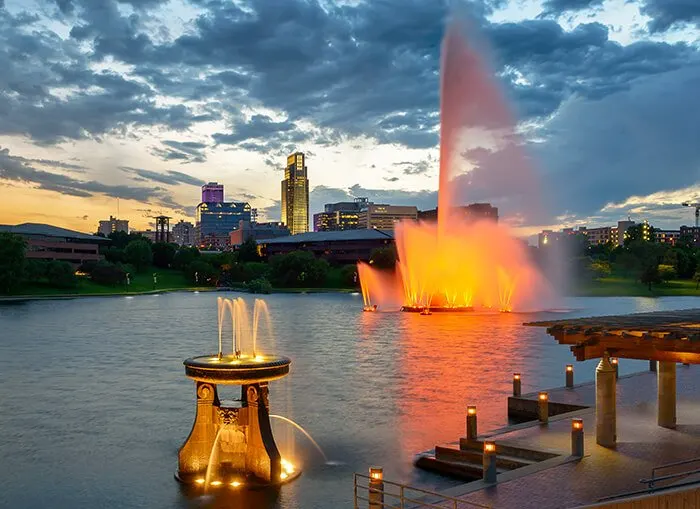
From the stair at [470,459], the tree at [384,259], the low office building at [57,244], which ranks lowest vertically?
the stair at [470,459]

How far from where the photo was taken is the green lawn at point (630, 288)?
461ft

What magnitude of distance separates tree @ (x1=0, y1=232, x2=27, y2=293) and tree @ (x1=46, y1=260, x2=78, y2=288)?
8612mm

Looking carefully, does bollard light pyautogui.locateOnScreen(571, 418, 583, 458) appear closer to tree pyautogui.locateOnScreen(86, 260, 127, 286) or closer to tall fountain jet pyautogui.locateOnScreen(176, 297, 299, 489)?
tall fountain jet pyautogui.locateOnScreen(176, 297, 299, 489)

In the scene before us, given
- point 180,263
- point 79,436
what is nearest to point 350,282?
point 180,263

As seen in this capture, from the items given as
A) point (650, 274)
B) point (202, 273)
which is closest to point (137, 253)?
point (202, 273)

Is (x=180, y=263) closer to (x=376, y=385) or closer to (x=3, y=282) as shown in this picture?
(x=3, y=282)

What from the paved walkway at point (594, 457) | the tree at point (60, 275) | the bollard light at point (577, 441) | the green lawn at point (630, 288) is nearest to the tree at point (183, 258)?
the tree at point (60, 275)

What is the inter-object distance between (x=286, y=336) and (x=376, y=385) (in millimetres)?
25431

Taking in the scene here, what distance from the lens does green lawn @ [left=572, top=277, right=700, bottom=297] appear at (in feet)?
461

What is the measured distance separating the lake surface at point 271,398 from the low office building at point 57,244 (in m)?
107

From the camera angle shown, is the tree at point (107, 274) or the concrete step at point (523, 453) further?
the tree at point (107, 274)

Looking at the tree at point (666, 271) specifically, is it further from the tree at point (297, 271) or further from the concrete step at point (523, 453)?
the concrete step at point (523, 453)

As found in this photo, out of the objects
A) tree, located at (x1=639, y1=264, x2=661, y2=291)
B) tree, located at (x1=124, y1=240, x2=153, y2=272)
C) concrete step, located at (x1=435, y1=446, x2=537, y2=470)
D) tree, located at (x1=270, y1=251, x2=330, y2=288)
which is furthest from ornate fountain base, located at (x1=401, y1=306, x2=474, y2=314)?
tree, located at (x1=124, y1=240, x2=153, y2=272)

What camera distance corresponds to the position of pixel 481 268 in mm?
94625
